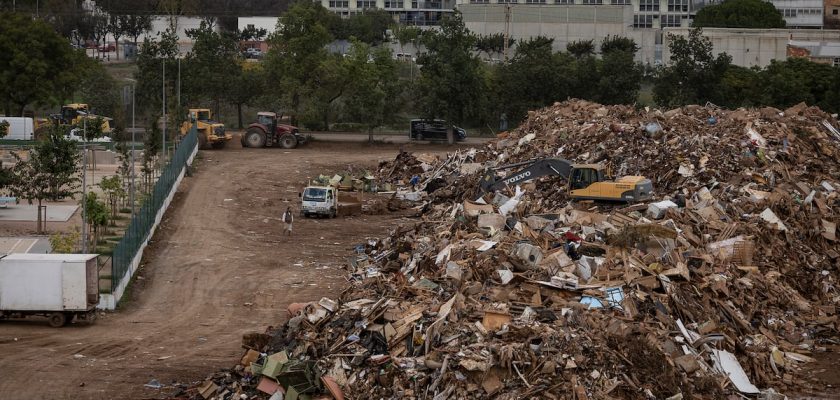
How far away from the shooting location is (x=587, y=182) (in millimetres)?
35281

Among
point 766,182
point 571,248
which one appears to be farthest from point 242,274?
point 766,182

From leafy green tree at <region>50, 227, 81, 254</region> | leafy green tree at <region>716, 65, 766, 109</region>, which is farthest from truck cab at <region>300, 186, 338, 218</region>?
leafy green tree at <region>716, 65, 766, 109</region>

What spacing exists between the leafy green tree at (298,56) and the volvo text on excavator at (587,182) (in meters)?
28.0

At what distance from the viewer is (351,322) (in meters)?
22.2

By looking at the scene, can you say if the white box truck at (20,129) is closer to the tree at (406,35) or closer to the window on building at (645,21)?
the tree at (406,35)

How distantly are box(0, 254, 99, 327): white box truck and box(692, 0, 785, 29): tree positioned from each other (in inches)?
3157

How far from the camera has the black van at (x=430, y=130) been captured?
64250 mm

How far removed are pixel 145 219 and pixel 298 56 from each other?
31379 millimetres

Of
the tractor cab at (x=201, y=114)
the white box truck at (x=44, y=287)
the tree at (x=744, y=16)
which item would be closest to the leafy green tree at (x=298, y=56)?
the tractor cab at (x=201, y=114)

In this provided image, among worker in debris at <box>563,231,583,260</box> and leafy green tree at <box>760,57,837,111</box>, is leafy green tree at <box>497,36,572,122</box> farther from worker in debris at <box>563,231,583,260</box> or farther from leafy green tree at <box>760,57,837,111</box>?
worker in debris at <box>563,231,583,260</box>

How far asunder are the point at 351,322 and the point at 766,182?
1783 cm

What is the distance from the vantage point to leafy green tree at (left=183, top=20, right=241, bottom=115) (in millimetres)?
67375

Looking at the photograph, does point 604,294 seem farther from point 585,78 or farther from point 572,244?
point 585,78

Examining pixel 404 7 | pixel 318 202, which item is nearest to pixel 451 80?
pixel 318 202
